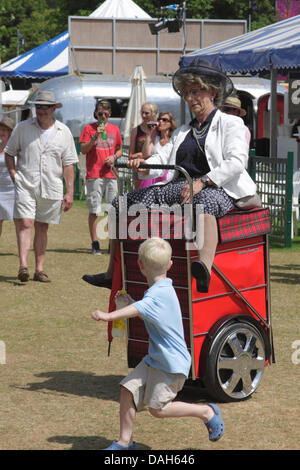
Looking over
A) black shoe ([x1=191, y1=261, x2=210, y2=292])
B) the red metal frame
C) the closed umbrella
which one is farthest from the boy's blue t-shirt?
the closed umbrella

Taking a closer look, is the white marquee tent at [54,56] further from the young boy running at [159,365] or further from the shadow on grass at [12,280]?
the young boy running at [159,365]

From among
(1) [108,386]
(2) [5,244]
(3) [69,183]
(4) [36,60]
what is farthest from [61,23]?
(1) [108,386]

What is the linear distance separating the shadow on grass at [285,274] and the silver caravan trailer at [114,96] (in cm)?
1344

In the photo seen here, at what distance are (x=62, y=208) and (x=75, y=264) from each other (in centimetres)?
144

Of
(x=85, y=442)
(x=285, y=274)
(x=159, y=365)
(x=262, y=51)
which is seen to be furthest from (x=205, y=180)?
(x=262, y=51)

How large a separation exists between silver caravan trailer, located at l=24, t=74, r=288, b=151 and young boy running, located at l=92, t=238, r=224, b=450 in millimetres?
19791

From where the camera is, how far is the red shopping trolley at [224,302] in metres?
5.41

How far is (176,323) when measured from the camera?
4.59 metres

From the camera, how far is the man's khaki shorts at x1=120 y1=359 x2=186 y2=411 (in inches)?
178

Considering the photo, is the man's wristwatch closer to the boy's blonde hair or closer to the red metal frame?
the red metal frame

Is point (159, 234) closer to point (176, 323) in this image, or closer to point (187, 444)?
point (176, 323)

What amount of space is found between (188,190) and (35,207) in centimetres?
455

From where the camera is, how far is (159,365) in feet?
15.0

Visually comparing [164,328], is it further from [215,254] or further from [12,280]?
[12,280]
